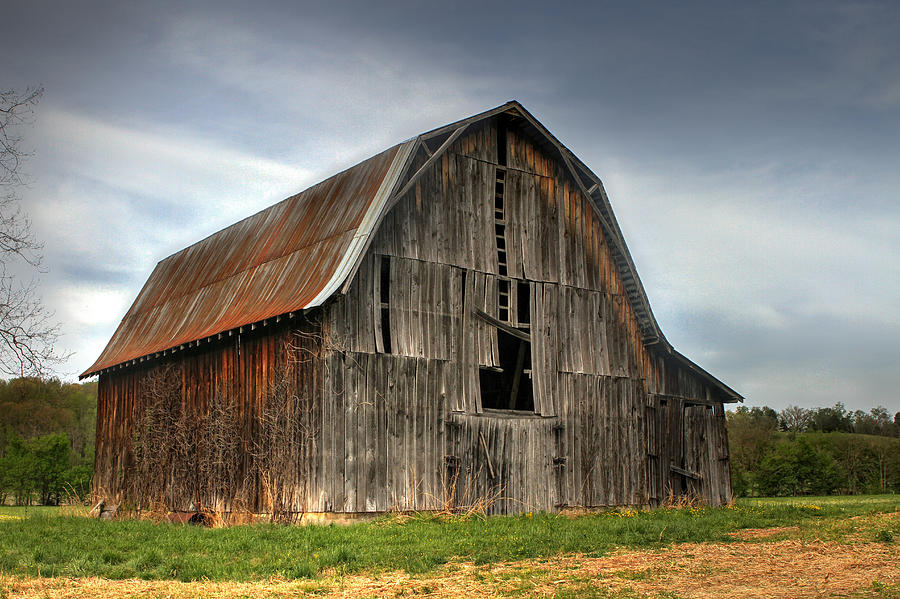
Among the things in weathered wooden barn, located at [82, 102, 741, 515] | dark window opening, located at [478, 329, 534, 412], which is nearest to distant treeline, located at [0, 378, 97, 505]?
weathered wooden barn, located at [82, 102, 741, 515]

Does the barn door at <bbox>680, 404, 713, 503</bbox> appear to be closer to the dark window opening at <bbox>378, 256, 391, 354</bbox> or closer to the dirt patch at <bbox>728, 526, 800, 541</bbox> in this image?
the dirt patch at <bbox>728, 526, 800, 541</bbox>

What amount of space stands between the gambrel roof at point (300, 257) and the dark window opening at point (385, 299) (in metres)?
1.04

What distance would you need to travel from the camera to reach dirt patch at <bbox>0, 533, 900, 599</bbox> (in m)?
10.2

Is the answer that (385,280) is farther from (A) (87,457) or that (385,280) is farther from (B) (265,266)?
(A) (87,457)

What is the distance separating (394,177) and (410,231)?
4.24 feet

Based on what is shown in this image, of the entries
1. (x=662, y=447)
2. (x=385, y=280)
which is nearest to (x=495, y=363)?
(x=385, y=280)

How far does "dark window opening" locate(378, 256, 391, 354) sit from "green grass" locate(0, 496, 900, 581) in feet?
12.8

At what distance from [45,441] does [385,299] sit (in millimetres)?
40618

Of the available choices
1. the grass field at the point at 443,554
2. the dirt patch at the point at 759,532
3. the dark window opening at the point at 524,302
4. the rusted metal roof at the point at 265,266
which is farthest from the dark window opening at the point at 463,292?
the dirt patch at the point at 759,532

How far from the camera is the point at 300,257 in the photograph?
68.9 feet

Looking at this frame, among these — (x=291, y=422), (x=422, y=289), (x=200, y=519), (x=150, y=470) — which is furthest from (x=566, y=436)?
(x=150, y=470)

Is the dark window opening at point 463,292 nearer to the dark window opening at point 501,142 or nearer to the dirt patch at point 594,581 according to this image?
the dark window opening at point 501,142

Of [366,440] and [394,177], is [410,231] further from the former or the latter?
[366,440]

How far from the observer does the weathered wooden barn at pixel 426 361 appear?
18.6 metres
